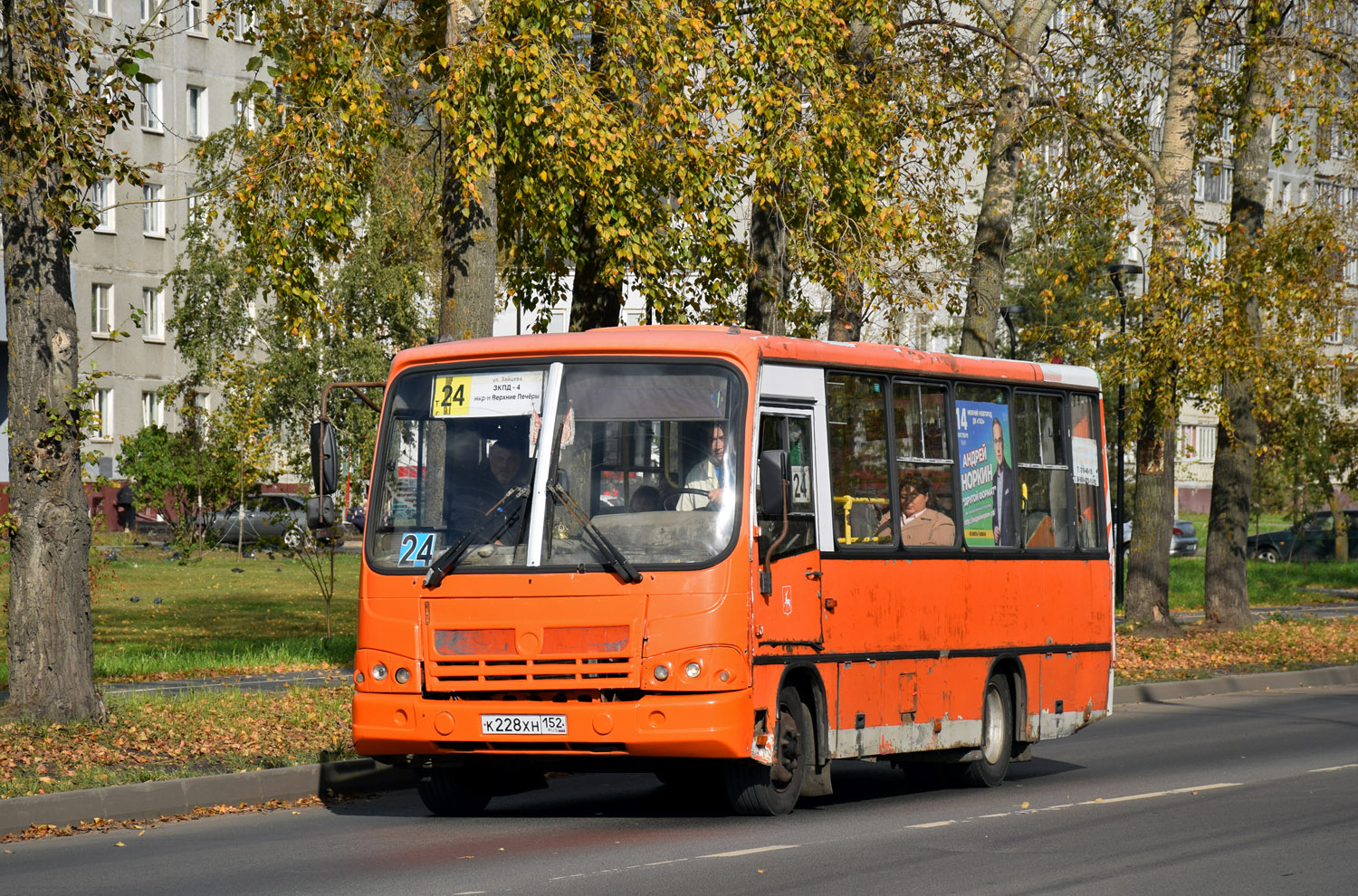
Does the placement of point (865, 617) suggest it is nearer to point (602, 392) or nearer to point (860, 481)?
point (860, 481)

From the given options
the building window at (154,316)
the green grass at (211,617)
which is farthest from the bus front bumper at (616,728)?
the building window at (154,316)

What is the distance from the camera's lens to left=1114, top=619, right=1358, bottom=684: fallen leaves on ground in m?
23.6

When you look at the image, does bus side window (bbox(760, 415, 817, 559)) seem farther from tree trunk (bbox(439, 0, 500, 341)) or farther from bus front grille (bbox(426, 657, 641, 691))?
tree trunk (bbox(439, 0, 500, 341))

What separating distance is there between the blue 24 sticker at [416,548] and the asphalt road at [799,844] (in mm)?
1554

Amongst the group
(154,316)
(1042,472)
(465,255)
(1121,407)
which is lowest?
(1042,472)

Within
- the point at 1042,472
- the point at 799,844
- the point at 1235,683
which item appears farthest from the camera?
the point at 1235,683

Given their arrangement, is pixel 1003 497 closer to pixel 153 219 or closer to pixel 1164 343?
pixel 1164 343

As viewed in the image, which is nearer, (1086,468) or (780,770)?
(780,770)

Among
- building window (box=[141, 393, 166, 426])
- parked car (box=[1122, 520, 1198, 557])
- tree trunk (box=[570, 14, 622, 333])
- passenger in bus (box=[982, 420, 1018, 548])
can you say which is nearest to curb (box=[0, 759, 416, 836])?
passenger in bus (box=[982, 420, 1018, 548])

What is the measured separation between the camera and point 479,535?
1093cm

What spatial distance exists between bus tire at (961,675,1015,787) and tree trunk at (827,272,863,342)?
176 inches

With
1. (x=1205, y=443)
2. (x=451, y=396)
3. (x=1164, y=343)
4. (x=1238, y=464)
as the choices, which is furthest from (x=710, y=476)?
(x=1205, y=443)

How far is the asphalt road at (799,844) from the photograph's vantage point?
8812 mm

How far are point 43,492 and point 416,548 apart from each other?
12.0ft
